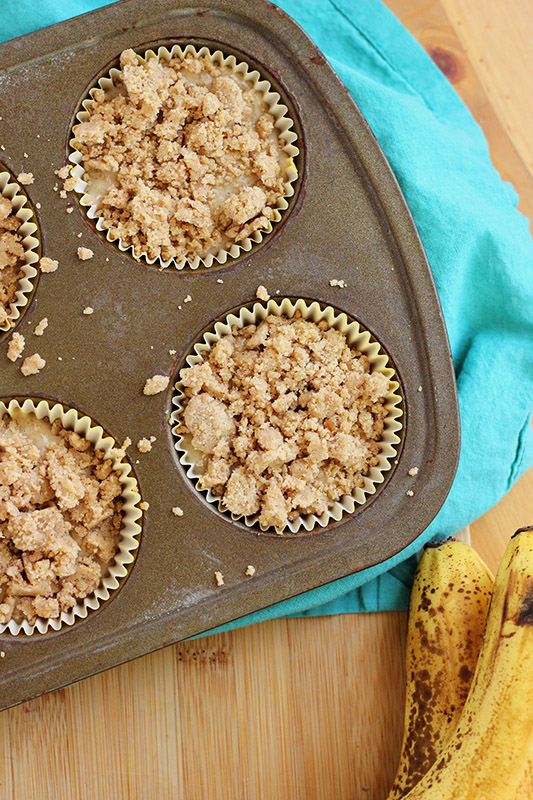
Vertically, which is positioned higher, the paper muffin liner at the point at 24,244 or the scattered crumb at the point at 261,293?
the paper muffin liner at the point at 24,244

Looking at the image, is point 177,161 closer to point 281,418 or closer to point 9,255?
point 9,255

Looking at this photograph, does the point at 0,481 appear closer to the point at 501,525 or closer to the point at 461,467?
the point at 461,467

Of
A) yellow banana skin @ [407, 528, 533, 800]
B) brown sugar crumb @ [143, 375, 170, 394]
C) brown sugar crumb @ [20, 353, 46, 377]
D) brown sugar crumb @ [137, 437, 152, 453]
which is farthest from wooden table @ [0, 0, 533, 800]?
brown sugar crumb @ [20, 353, 46, 377]

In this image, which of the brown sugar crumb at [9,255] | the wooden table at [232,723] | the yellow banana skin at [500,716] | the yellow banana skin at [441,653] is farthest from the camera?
the wooden table at [232,723]

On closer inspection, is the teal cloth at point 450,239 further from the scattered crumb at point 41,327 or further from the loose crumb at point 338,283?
the scattered crumb at point 41,327

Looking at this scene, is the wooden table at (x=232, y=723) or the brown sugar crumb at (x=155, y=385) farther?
the wooden table at (x=232, y=723)

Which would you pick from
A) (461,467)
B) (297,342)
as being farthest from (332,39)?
(461,467)

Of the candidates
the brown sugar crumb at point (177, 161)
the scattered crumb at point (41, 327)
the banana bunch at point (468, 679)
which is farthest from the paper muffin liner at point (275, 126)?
the banana bunch at point (468, 679)

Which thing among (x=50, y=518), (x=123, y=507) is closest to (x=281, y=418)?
(x=123, y=507)
